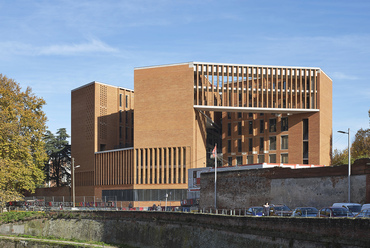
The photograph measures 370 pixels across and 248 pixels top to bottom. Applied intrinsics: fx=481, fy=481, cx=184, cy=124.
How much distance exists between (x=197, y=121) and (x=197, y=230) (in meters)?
40.6

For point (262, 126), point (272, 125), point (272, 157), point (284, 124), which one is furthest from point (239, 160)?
point (284, 124)

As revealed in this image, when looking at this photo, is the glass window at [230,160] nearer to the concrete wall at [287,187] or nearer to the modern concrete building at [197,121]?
the modern concrete building at [197,121]

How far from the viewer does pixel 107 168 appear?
286 ft

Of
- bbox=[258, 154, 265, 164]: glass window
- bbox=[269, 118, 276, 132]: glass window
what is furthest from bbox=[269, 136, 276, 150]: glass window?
bbox=[258, 154, 265, 164]: glass window

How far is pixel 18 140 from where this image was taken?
203 feet

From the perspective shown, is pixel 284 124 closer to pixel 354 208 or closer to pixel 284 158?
pixel 284 158

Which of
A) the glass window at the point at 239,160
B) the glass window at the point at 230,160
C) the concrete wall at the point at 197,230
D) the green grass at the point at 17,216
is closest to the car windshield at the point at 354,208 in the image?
the concrete wall at the point at 197,230

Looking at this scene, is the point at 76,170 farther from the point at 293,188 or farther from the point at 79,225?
the point at 293,188

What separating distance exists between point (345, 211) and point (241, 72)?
163ft

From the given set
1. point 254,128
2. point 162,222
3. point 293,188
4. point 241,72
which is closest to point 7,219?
point 162,222

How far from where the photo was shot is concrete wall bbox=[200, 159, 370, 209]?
133 ft

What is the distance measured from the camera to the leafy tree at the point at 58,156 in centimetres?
10519

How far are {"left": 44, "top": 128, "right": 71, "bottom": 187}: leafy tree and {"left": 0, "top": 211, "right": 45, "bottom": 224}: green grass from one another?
145 ft

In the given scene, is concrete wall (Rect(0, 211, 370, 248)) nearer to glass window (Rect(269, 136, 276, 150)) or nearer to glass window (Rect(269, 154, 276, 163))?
glass window (Rect(269, 154, 276, 163))
